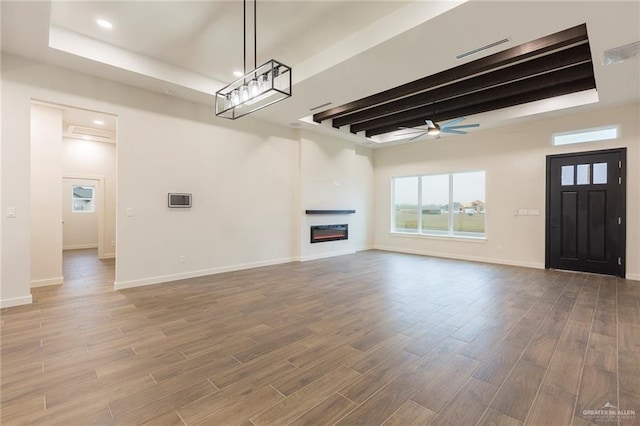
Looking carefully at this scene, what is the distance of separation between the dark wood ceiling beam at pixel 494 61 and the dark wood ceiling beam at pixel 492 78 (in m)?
0.43

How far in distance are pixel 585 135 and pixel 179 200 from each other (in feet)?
25.7

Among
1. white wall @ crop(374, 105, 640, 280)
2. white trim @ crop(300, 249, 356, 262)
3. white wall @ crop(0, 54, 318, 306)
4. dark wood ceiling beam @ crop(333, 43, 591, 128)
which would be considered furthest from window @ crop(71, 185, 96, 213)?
white wall @ crop(374, 105, 640, 280)

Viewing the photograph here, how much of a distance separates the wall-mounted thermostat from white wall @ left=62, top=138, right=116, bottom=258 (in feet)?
13.5

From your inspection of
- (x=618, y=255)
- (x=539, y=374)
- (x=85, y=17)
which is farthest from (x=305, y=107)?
(x=618, y=255)

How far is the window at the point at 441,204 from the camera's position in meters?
7.28

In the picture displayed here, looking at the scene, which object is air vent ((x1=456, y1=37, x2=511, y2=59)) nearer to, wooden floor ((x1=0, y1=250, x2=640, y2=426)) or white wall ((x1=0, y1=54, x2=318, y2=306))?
wooden floor ((x1=0, y1=250, x2=640, y2=426))

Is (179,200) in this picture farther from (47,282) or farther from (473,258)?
(473,258)

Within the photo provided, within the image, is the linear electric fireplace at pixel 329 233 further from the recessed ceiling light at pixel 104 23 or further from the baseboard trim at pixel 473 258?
the recessed ceiling light at pixel 104 23

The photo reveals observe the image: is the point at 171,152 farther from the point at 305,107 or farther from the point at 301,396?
the point at 301,396

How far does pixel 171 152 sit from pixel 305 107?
8.36 feet

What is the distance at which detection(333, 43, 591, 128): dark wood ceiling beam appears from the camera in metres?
3.78

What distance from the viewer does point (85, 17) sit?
3.43 meters

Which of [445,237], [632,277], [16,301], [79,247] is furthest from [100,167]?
[632,277]

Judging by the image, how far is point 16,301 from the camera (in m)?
3.81
